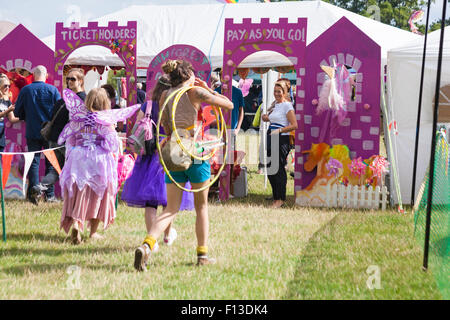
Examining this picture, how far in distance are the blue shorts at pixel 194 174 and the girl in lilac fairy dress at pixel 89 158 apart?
1.22 meters

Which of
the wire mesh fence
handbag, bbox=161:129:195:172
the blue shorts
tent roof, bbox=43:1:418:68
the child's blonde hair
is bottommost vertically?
the wire mesh fence

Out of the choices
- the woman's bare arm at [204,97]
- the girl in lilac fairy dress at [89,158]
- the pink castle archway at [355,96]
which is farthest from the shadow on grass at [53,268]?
the pink castle archway at [355,96]

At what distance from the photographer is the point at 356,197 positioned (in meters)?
8.57

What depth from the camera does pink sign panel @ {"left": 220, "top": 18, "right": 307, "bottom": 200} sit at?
883 centimetres

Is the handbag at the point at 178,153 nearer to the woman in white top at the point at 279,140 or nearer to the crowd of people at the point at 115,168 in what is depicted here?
the crowd of people at the point at 115,168

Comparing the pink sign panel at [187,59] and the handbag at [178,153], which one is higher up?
the pink sign panel at [187,59]

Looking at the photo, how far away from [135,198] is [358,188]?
158 inches

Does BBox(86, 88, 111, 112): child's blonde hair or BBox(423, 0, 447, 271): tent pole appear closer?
BBox(423, 0, 447, 271): tent pole

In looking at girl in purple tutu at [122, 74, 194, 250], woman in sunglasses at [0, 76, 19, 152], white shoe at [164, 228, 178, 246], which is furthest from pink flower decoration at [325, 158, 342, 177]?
woman in sunglasses at [0, 76, 19, 152]

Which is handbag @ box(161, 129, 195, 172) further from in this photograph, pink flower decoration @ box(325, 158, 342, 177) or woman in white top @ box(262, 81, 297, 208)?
pink flower decoration @ box(325, 158, 342, 177)

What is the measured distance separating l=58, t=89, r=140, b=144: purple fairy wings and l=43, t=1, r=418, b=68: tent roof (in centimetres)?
575

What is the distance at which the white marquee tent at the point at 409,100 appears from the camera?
8.82 metres

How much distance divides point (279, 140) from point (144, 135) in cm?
350
